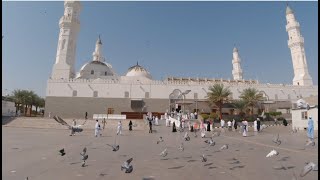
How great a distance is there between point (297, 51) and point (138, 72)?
30.4 metres

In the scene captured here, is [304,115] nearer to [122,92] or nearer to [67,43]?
[122,92]

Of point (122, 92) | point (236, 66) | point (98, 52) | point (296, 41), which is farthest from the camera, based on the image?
point (236, 66)

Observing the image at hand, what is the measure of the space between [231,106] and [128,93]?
56.8 feet

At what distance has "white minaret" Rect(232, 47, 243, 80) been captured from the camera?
67.9 metres

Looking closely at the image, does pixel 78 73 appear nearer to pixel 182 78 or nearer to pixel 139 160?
pixel 182 78

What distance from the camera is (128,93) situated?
156 feet

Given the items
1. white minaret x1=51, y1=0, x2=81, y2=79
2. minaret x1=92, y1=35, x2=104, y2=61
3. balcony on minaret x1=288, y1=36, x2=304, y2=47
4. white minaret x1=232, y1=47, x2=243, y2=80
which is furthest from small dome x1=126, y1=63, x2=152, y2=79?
balcony on minaret x1=288, y1=36, x2=304, y2=47

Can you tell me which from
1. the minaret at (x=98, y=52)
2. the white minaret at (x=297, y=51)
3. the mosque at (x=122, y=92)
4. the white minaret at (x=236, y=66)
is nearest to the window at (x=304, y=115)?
the mosque at (x=122, y=92)

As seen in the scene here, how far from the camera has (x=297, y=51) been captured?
54031mm

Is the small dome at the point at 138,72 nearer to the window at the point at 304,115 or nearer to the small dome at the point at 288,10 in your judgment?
the small dome at the point at 288,10

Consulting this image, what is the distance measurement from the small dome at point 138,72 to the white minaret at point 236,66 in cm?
2247

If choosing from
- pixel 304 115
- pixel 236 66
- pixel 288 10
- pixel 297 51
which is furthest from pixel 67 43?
pixel 297 51

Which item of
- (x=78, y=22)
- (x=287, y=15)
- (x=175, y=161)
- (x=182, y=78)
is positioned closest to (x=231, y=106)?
(x=182, y=78)

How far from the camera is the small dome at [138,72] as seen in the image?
5650 centimetres
